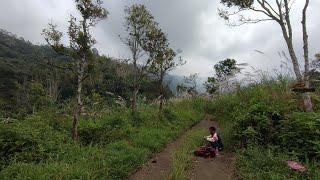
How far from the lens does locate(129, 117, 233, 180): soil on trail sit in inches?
311

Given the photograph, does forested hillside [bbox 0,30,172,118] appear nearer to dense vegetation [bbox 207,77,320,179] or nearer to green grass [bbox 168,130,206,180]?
green grass [bbox 168,130,206,180]

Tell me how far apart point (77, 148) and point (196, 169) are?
2935 mm

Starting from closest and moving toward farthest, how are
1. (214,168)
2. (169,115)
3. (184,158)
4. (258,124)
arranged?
(214,168) → (184,158) → (258,124) → (169,115)

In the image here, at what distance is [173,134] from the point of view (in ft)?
40.7

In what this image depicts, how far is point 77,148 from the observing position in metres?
8.84

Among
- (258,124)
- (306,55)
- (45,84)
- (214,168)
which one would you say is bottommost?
(214,168)

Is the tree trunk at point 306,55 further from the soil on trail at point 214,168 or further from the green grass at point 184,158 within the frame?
the green grass at point 184,158

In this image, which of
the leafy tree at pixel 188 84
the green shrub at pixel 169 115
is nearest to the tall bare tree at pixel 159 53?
the green shrub at pixel 169 115

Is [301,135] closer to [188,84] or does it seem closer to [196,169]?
[196,169]

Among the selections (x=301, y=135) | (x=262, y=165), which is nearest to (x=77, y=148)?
(x=262, y=165)

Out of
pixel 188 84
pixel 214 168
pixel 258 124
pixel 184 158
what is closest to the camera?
pixel 214 168

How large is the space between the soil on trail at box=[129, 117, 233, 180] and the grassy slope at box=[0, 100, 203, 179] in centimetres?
23

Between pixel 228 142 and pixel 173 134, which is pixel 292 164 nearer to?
pixel 228 142

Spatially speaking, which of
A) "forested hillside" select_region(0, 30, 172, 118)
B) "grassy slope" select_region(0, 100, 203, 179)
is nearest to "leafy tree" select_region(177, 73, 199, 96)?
"forested hillside" select_region(0, 30, 172, 118)
